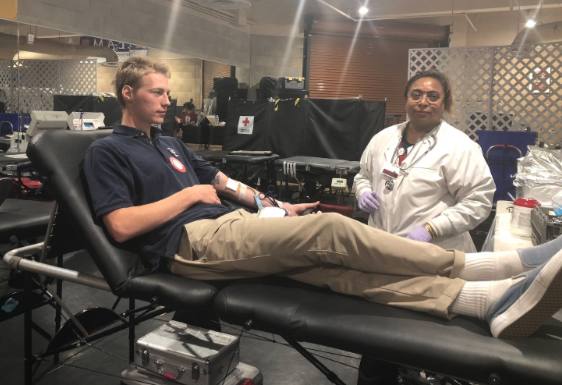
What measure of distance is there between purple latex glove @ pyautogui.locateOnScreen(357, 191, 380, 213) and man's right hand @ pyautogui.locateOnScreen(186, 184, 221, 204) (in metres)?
0.68

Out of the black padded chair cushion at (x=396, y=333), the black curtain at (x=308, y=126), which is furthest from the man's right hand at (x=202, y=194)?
the black curtain at (x=308, y=126)

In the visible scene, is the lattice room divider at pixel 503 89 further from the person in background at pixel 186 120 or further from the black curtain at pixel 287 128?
the person in background at pixel 186 120

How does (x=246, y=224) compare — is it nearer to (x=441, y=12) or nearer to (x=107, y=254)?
(x=107, y=254)

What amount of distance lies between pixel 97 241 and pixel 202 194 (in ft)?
1.27

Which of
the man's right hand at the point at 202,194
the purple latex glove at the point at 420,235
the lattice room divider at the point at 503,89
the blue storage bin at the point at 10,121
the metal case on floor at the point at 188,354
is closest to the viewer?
the metal case on floor at the point at 188,354

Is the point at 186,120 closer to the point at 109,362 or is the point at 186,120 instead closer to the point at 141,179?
the point at 109,362

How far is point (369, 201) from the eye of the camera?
199 centimetres

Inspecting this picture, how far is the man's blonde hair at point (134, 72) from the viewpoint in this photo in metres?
1.80

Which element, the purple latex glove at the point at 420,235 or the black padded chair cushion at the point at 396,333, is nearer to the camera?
the black padded chair cushion at the point at 396,333

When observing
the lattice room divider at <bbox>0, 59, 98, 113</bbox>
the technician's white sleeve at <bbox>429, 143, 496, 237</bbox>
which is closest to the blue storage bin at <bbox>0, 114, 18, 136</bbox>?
the lattice room divider at <bbox>0, 59, 98, 113</bbox>

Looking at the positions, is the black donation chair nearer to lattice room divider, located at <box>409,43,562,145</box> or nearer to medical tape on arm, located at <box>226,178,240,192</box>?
medical tape on arm, located at <box>226,178,240,192</box>

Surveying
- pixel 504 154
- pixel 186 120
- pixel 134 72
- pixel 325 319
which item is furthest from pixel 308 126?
pixel 325 319

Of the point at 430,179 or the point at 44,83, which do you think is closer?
the point at 430,179

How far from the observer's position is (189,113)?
26.8ft
